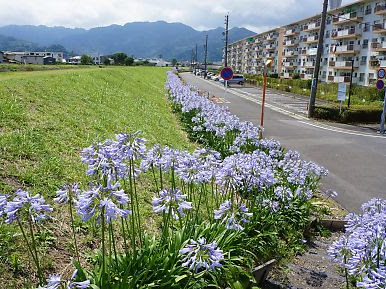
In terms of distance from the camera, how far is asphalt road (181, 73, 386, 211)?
28.0ft

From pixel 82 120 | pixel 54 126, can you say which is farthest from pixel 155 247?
pixel 82 120

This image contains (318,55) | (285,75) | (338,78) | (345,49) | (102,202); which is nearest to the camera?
(102,202)

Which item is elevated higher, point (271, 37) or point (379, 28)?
point (271, 37)

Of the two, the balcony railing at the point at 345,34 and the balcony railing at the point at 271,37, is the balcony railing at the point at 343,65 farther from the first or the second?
the balcony railing at the point at 271,37

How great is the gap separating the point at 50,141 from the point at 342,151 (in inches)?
394

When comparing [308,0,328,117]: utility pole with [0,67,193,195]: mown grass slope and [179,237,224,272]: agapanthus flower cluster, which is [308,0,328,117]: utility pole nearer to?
[0,67,193,195]: mown grass slope

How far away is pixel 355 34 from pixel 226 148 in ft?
153

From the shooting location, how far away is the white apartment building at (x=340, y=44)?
142 ft

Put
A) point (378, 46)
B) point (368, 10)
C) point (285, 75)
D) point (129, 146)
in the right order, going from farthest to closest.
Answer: point (285, 75), point (368, 10), point (378, 46), point (129, 146)

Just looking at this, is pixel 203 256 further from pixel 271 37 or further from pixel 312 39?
pixel 271 37

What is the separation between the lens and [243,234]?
4.43 meters

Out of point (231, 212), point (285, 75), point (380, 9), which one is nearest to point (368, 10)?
point (380, 9)

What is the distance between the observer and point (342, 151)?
1259 cm

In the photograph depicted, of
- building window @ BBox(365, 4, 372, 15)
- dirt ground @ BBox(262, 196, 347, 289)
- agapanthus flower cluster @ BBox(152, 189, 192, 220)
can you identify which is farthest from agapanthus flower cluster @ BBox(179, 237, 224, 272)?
building window @ BBox(365, 4, 372, 15)
